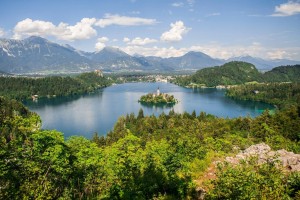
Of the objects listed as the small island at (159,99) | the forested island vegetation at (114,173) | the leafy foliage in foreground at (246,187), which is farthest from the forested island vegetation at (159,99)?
the leafy foliage in foreground at (246,187)

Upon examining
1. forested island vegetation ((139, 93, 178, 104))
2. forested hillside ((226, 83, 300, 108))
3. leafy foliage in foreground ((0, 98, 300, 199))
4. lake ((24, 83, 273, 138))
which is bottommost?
lake ((24, 83, 273, 138))

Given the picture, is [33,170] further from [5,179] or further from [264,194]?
[264,194]

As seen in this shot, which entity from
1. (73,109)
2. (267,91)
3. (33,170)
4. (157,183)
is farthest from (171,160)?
(267,91)

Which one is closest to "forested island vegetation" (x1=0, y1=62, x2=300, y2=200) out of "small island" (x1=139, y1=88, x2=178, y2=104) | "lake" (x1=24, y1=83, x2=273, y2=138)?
"lake" (x1=24, y1=83, x2=273, y2=138)

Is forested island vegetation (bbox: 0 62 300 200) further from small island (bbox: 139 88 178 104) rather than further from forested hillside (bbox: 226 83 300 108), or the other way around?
forested hillside (bbox: 226 83 300 108)

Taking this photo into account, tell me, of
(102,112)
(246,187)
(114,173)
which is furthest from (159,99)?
(246,187)

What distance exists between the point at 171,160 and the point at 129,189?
12.9 meters

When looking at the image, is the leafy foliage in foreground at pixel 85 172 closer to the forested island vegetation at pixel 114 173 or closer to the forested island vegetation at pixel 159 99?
the forested island vegetation at pixel 114 173

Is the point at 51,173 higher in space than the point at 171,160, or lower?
higher

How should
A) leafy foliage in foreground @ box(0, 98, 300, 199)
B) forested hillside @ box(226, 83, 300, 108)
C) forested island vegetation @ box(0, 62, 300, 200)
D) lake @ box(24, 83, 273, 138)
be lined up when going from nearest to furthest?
forested island vegetation @ box(0, 62, 300, 200) → leafy foliage in foreground @ box(0, 98, 300, 199) → lake @ box(24, 83, 273, 138) → forested hillside @ box(226, 83, 300, 108)

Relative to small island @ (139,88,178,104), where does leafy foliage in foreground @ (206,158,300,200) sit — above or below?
above

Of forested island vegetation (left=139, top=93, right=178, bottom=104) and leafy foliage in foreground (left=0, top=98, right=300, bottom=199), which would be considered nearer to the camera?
leafy foliage in foreground (left=0, top=98, right=300, bottom=199)

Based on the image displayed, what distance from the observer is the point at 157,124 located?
291 ft

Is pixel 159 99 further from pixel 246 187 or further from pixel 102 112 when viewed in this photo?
pixel 246 187
